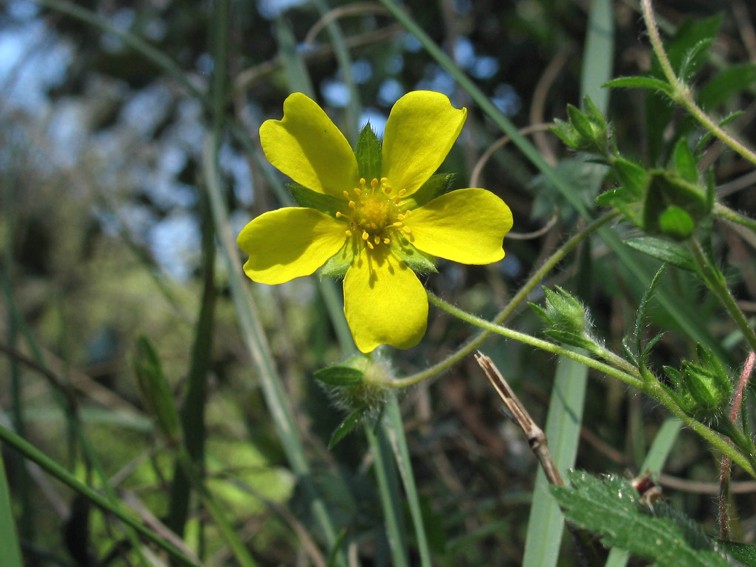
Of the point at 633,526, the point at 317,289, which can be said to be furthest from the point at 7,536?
the point at 317,289

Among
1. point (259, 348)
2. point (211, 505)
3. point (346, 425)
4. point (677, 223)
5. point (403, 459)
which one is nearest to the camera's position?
point (677, 223)

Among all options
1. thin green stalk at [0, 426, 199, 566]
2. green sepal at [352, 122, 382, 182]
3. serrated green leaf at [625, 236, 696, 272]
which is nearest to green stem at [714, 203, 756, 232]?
serrated green leaf at [625, 236, 696, 272]

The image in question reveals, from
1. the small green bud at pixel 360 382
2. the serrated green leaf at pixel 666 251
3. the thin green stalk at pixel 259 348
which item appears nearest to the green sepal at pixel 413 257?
the small green bud at pixel 360 382

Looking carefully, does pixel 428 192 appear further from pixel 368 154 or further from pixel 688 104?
pixel 688 104

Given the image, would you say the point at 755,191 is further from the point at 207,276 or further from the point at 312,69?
the point at 207,276

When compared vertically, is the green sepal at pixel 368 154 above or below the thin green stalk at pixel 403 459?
above

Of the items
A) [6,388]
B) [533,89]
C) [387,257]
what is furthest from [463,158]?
[6,388]

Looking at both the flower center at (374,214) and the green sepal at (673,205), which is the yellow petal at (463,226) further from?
the green sepal at (673,205)
